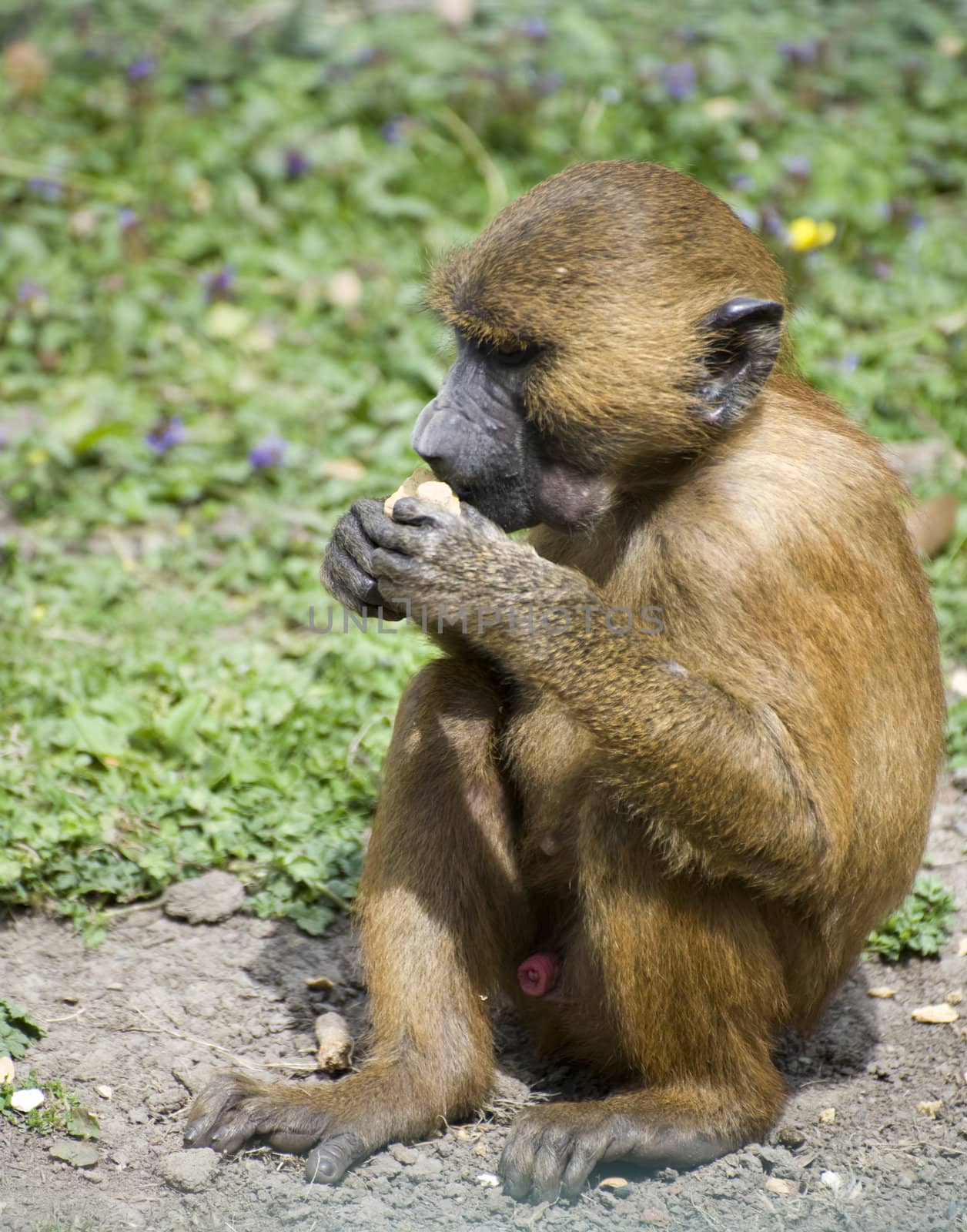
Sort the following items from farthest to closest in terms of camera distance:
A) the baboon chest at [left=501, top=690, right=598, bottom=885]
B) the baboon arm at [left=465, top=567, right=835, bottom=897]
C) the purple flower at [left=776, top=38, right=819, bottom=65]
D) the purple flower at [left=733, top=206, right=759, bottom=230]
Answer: the purple flower at [left=776, top=38, right=819, bottom=65] → the purple flower at [left=733, top=206, right=759, bottom=230] → the baboon chest at [left=501, top=690, right=598, bottom=885] → the baboon arm at [left=465, top=567, right=835, bottom=897]

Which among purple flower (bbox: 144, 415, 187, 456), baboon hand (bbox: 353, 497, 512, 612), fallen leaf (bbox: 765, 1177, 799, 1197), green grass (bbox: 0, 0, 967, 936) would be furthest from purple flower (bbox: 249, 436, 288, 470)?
fallen leaf (bbox: 765, 1177, 799, 1197)

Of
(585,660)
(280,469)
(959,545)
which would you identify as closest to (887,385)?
(959,545)

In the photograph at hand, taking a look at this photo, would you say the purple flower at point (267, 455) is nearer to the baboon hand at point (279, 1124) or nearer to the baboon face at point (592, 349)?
the baboon face at point (592, 349)

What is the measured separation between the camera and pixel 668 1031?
3.54 meters

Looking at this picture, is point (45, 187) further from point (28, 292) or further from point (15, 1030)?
point (15, 1030)

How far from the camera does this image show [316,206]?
783 centimetres

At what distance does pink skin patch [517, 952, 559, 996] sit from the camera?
393 cm

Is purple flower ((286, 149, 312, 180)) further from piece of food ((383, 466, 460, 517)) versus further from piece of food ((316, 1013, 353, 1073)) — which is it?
piece of food ((316, 1013, 353, 1073))

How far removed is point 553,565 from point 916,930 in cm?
178

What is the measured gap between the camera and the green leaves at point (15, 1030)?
3797 millimetres

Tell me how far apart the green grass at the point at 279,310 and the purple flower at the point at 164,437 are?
3 centimetres

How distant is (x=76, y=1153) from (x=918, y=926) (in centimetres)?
243

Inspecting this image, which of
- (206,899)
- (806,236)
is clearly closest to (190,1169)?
(206,899)

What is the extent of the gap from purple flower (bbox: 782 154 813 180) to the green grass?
0.10 feet
